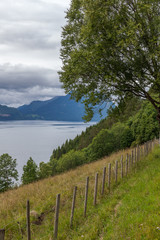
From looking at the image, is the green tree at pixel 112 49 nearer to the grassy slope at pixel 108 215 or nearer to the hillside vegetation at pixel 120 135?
the hillside vegetation at pixel 120 135

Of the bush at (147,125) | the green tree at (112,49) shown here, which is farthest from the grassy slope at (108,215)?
the bush at (147,125)

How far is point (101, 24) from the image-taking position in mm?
13414

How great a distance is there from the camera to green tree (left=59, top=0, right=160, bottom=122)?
43.0ft

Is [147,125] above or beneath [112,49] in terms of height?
beneath

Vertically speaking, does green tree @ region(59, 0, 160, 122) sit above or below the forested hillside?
above

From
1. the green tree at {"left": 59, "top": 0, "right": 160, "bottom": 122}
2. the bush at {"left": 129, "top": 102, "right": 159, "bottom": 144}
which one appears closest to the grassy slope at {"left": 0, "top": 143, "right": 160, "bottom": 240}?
the green tree at {"left": 59, "top": 0, "right": 160, "bottom": 122}

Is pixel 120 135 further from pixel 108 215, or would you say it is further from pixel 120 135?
pixel 108 215

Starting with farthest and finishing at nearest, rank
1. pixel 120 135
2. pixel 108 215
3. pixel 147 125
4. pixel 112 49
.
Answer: pixel 120 135 < pixel 147 125 < pixel 112 49 < pixel 108 215

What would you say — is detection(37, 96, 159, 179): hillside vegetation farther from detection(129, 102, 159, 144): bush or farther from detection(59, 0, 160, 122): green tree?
detection(59, 0, 160, 122): green tree

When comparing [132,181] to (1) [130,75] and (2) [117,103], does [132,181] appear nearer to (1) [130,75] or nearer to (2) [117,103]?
(2) [117,103]

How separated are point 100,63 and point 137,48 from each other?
113 inches

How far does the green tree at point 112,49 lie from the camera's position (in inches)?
516

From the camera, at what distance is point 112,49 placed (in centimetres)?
1373

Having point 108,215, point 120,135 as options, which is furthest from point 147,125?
point 108,215
